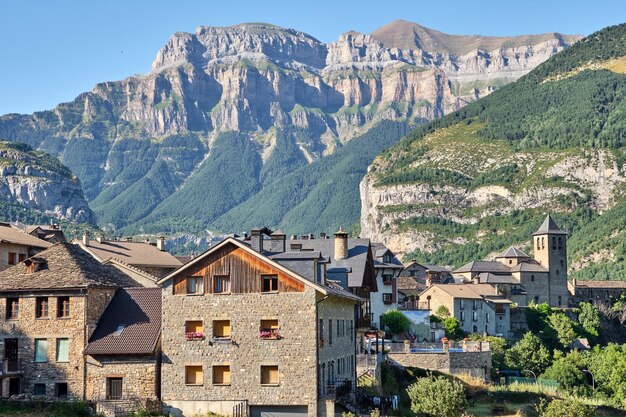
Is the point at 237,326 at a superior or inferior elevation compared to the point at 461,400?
superior

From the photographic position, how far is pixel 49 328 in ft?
182

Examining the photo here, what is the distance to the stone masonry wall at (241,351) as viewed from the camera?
52281mm

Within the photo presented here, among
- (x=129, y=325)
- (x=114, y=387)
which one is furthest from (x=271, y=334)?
(x=114, y=387)

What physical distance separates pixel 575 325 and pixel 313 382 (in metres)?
105

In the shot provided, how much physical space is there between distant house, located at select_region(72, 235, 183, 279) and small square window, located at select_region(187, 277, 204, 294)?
87.0 ft

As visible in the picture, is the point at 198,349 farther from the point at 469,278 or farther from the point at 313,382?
the point at 469,278

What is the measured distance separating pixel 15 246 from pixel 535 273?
4382 inches

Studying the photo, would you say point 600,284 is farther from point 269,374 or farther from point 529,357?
point 269,374

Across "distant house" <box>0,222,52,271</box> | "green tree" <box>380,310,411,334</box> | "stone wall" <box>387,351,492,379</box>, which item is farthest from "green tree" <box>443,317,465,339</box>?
"distant house" <box>0,222,52,271</box>

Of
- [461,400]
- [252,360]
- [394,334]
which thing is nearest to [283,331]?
[252,360]

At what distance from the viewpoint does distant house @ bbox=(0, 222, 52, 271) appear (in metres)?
74.6

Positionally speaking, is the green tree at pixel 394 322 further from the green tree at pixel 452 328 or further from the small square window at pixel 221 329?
the small square window at pixel 221 329

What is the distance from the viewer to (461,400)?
185ft

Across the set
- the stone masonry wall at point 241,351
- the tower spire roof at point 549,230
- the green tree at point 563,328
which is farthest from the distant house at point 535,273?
the stone masonry wall at point 241,351
